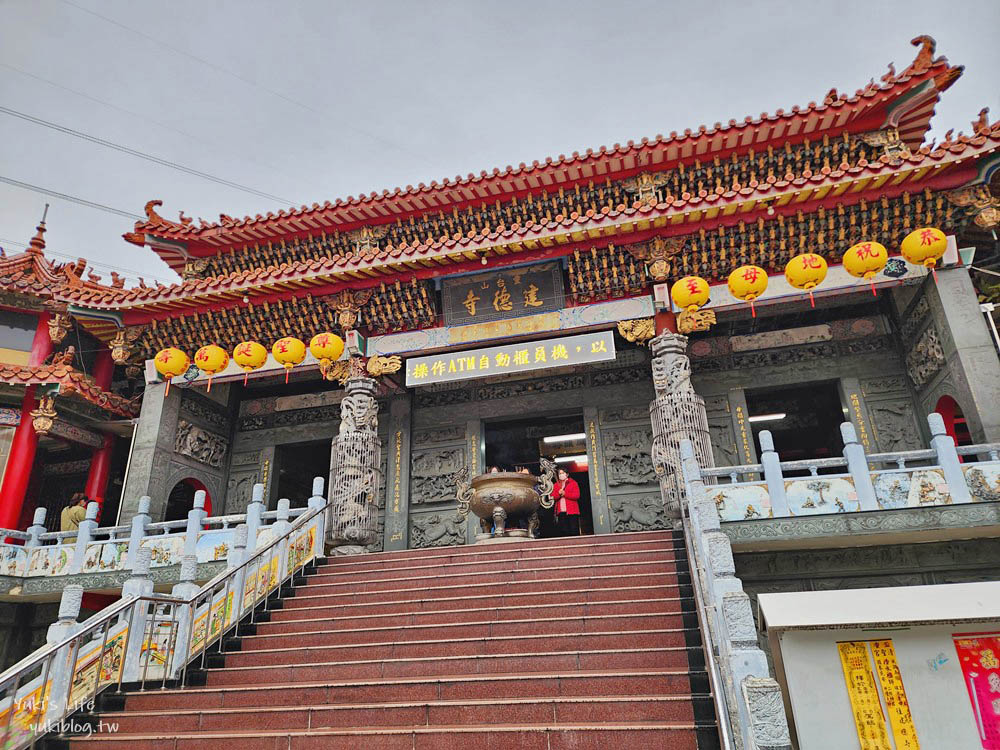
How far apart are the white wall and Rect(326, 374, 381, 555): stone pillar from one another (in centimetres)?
571

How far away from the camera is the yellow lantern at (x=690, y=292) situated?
845cm

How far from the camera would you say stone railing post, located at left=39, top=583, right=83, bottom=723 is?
502 centimetres

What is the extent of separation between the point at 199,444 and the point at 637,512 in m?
7.72

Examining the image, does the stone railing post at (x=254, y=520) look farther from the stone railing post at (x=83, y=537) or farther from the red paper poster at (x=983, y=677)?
the red paper poster at (x=983, y=677)

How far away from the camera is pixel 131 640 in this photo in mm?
5770

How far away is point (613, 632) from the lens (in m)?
5.50

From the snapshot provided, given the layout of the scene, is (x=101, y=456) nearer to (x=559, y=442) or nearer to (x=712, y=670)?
(x=559, y=442)

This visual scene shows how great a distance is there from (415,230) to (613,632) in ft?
25.3

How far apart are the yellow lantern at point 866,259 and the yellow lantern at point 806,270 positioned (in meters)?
0.32

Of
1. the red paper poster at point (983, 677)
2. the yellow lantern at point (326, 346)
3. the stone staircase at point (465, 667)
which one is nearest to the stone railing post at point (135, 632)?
the stone staircase at point (465, 667)

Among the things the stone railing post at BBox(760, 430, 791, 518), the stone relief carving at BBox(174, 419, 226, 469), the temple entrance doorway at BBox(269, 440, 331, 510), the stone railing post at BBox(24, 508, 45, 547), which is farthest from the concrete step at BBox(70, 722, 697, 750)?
the temple entrance doorway at BBox(269, 440, 331, 510)

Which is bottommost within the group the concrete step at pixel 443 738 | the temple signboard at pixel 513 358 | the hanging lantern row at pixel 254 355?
the concrete step at pixel 443 738

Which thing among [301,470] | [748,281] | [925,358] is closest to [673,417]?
[748,281]

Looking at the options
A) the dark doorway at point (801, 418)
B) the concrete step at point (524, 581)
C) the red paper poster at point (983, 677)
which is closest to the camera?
the red paper poster at point (983, 677)
